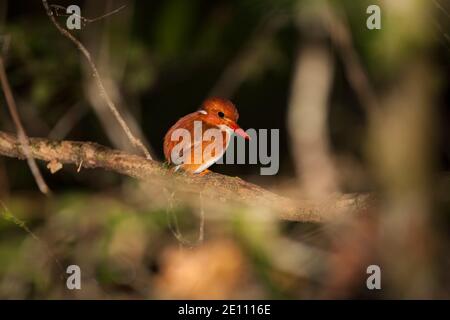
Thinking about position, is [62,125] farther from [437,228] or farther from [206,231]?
[437,228]

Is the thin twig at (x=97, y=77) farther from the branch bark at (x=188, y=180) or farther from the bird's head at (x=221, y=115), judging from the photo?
the bird's head at (x=221, y=115)

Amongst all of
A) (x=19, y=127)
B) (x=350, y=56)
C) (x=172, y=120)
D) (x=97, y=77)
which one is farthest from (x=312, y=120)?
(x=19, y=127)

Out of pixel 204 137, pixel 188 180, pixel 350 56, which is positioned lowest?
pixel 188 180

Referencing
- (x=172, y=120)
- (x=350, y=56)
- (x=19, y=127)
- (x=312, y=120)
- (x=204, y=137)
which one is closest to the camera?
(x=19, y=127)

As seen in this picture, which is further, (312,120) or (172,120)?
(172,120)

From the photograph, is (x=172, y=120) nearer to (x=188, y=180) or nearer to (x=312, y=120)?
(x=312, y=120)

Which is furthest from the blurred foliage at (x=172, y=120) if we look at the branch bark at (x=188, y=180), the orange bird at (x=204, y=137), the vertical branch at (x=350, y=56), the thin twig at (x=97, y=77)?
the thin twig at (x=97, y=77)
